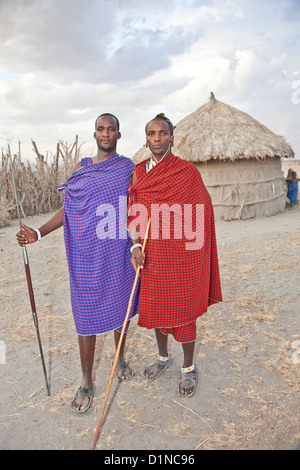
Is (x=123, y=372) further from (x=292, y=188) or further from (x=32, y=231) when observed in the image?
(x=292, y=188)

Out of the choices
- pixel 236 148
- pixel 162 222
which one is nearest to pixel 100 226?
pixel 162 222

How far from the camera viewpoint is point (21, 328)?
340 centimetres

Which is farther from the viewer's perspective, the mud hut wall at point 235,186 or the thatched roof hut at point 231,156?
the mud hut wall at point 235,186

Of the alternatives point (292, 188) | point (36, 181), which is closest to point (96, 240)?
point (36, 181)

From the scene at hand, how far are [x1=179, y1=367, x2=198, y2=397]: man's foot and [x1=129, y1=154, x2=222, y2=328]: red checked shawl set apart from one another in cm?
44

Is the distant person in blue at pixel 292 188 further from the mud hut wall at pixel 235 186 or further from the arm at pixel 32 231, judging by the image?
the arm at pixel 32 231

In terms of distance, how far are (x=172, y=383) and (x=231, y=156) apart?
6.82m

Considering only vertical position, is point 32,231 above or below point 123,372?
above

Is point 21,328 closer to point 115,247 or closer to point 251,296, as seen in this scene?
point 115,247

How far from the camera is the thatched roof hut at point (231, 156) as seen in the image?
8.59m

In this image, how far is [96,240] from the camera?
84.5 inches

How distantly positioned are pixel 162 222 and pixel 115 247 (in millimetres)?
335

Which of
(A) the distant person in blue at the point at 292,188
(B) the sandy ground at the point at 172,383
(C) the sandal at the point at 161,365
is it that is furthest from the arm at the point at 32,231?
→ (A) the distant person in blue at the point at 292,188
